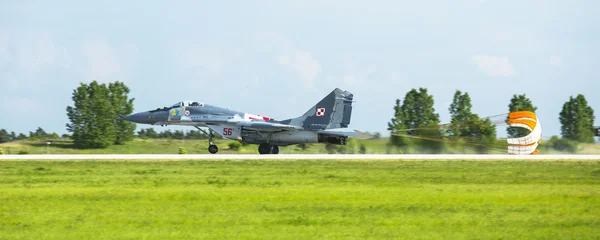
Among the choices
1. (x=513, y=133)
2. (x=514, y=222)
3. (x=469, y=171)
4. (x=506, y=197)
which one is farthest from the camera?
(x=513, y=133)

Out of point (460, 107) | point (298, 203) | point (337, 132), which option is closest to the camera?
point (298, 203)

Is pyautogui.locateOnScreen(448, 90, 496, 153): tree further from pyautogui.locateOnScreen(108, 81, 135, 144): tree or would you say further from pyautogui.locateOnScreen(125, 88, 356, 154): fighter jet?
pyautogui.locateOnScreen(108, 81, 135, 144): tree

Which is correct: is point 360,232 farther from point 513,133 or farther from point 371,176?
point 513,133

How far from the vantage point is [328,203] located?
15156 mm

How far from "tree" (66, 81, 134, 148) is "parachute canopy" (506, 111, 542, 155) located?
2068 cm

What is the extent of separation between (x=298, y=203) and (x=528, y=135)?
22598 mm

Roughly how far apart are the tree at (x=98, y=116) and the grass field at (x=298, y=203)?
20.0m

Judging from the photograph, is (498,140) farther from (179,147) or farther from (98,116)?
(98,116)

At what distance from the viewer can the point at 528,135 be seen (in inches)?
1391

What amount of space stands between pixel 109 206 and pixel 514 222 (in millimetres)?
7237

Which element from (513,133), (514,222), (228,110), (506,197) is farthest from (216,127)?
(514,222)

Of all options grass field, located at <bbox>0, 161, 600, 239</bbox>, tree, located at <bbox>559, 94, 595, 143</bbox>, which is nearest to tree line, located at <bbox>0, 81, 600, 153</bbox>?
tree, located at <bbox>559, 94, 595, 143</bbox>

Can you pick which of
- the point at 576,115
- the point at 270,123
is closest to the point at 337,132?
the point at 270,123

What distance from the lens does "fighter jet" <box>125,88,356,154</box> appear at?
3503 cm
